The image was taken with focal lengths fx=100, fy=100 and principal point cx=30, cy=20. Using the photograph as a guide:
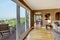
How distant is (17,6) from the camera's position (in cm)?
476

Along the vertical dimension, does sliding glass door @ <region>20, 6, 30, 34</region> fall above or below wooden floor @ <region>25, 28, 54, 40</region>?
above

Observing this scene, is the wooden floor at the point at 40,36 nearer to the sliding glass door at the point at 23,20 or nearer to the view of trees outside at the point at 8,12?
the sliding glass door at the point at 23,20

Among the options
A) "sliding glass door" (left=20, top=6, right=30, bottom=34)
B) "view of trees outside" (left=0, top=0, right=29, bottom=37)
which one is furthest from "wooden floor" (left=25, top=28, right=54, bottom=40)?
"view of trees outside" (left=0, top=0, right=29, bottom=37)

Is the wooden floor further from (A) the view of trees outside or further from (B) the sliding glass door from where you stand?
(A) the view of trees outside

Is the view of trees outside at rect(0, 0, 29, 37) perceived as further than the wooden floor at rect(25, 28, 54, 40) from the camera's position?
No

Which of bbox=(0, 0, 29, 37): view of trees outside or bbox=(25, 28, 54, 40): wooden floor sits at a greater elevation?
bbox=(0, 0, 29, 37): view of trees outside

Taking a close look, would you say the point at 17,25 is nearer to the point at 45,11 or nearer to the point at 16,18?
the point at 16,18

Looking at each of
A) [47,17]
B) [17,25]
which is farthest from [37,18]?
[17,25]

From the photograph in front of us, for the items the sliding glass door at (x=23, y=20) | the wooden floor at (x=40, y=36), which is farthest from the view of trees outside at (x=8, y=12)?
the wooden floor at (x=40, y=36)

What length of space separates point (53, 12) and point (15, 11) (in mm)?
8485

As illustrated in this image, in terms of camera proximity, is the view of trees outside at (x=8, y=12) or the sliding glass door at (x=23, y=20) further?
the sliding glass door at (x=23, y=20)

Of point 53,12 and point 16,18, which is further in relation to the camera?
point 53,12

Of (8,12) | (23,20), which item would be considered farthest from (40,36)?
(8,12)

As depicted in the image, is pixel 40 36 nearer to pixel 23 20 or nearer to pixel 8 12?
pixel 23 20
